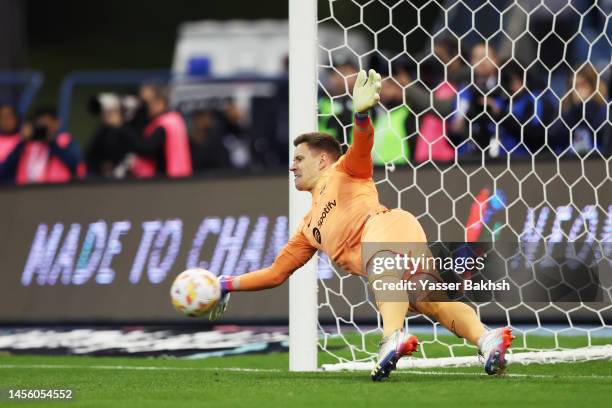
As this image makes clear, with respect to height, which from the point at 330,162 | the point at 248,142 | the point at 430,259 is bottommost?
the point at 430,259

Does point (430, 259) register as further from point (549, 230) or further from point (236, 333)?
point (236, 333)

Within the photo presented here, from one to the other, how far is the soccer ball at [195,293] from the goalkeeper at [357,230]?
0.15 m

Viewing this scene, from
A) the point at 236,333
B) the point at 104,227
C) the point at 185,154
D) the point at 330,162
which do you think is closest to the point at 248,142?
the point at 185,154

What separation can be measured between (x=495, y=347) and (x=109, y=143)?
29.6 ft

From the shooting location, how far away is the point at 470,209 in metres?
11.8

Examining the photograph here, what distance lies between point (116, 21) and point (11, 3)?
2103 centimetres

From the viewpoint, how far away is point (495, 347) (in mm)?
8172

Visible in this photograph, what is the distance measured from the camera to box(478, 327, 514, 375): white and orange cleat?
816cm

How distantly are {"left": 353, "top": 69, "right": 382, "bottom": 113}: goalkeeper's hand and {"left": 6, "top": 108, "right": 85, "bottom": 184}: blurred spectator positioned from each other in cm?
780

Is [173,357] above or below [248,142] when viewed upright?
below

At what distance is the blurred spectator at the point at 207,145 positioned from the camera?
52.7ft

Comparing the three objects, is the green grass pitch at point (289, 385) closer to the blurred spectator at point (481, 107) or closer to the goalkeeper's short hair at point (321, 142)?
the goalkeeper's short hair at point (321, 142)

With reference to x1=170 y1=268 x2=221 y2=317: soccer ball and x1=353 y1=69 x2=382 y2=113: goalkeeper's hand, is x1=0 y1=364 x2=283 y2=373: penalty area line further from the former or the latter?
x1=353 y1=69 x2=382 y2=113: goalkeeper's hand

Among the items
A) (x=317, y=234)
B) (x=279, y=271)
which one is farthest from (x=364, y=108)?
(x=279, y=271)
